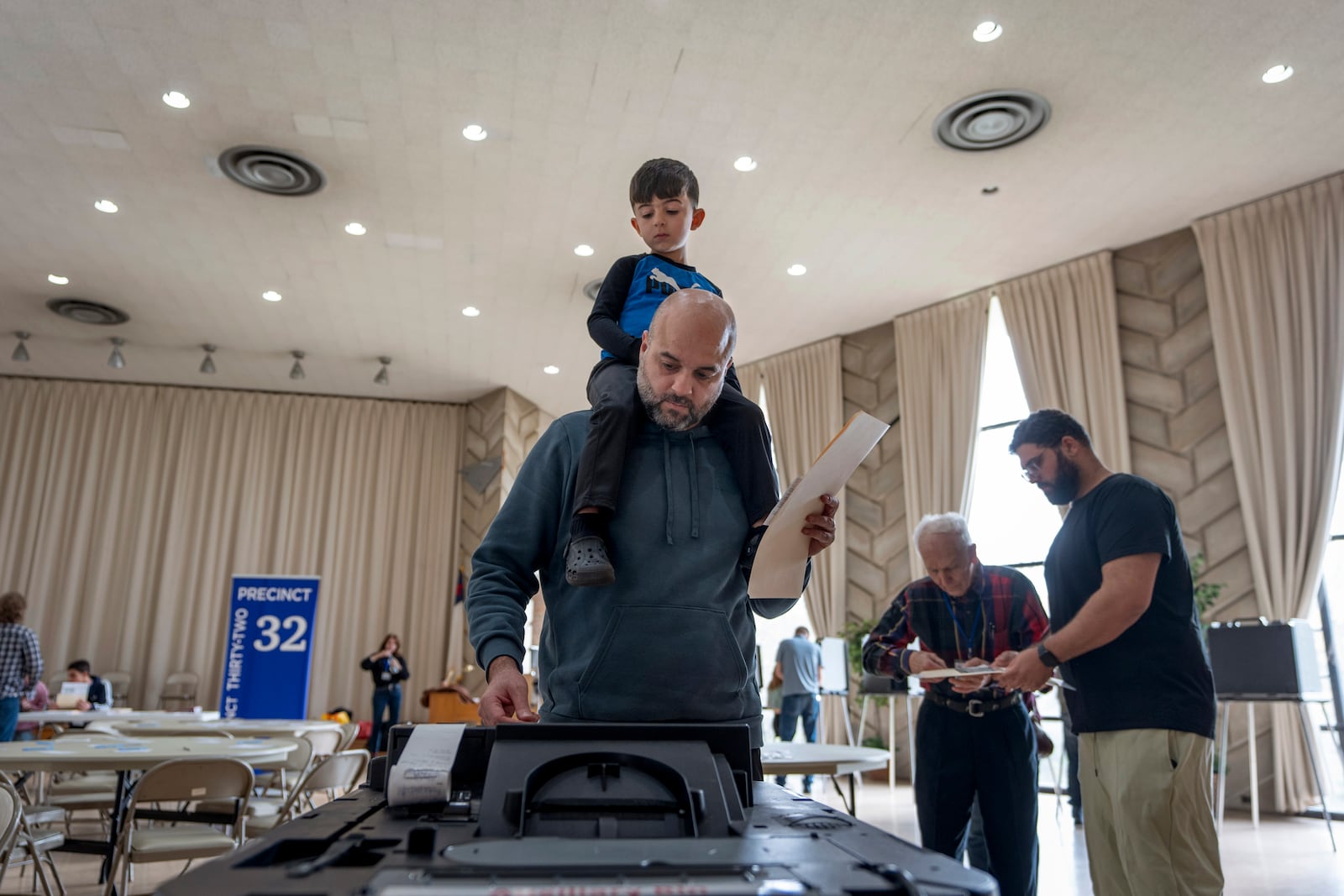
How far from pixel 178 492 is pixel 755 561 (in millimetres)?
13649

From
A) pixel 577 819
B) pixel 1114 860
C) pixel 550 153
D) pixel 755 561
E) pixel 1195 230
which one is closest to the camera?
pixel 577 819

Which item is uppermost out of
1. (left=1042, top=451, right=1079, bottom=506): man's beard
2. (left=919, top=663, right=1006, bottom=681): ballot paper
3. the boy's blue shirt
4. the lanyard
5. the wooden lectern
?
the boy's blue shirt

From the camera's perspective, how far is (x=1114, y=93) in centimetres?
648

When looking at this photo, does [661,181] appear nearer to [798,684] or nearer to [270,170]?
[270,170]

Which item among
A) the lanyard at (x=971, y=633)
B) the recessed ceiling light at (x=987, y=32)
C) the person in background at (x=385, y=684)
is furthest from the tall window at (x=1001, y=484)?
the person in background at (x=385, y=684)

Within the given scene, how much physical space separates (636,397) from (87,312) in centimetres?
1133

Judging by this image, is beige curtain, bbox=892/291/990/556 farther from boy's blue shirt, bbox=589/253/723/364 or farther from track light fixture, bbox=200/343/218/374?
track light fixture, bbox=200/343/218/374

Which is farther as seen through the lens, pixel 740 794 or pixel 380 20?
pixel 380 20

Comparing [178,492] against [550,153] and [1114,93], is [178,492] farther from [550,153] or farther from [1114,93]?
[1114,93]

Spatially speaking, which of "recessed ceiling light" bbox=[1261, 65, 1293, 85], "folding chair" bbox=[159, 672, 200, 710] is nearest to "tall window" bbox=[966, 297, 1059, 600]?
"recessed ceiling light" bbox=[1261, 65, 1293, 85]

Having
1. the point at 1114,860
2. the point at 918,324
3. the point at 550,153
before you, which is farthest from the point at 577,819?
the point at 918,324

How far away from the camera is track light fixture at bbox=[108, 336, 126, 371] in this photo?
11.1 metres

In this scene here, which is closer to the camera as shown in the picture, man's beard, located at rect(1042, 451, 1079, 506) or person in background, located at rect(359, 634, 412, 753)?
man's beard, located at rect(1042, 451, 1079, 506)

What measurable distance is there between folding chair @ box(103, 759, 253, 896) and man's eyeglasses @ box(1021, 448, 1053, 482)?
10.6 ft
